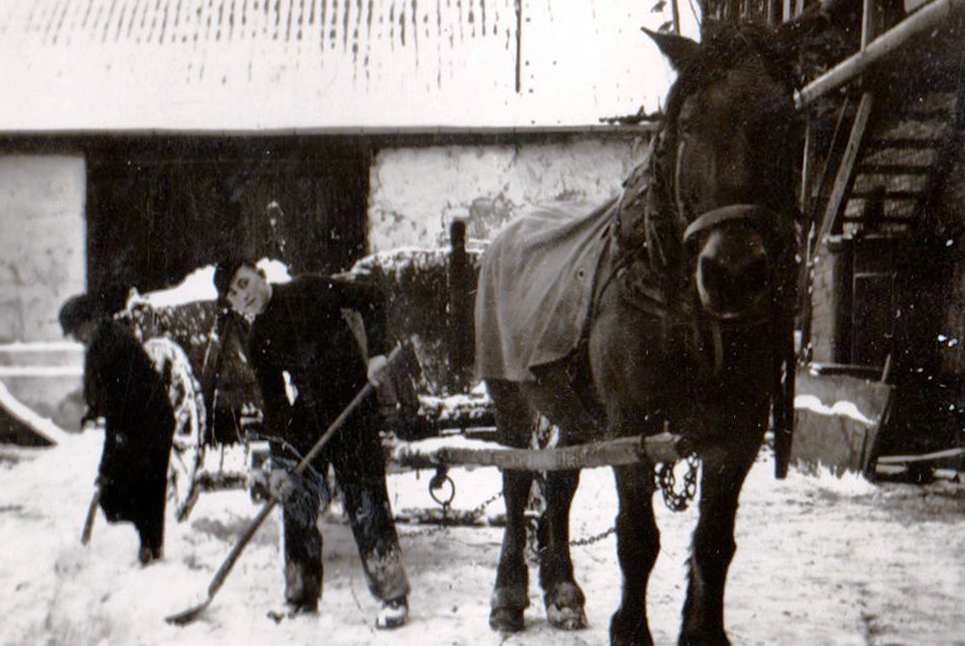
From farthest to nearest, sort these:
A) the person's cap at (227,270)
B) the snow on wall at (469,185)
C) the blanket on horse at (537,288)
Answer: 1. the snow on wall at (469,185)
2. the person's cap at (227,270)
3. the blanket on horse at (537,288)

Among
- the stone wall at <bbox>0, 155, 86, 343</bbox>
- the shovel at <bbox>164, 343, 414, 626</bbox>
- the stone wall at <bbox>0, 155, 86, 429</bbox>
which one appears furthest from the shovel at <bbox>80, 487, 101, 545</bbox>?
the stone wall at <bbox>0, 155, 86, 343</bbox>

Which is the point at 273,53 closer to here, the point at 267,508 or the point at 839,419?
the point at 267,508

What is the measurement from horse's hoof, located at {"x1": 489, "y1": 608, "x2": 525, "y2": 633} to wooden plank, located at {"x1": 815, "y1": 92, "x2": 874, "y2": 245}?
12.6 ft

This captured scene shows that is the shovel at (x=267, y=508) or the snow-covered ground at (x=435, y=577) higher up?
the shovel at (x=267, y=508)

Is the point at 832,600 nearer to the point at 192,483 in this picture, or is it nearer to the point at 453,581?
the point at 453,581

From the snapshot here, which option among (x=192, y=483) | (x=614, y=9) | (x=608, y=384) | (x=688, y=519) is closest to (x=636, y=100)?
(x=614, y=9)

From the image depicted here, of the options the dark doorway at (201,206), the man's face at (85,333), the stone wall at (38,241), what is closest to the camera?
the man's face at (85,333)

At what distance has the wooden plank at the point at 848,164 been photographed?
5.55 meters

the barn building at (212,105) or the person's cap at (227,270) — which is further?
the barn building at (212,105)

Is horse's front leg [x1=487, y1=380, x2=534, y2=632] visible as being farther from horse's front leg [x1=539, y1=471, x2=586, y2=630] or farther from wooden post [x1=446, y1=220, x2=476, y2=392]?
wooden post [x1=446, y1=220, x2=476, y2=392]

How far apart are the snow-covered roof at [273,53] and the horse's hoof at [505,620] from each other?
Result: 2.52 m

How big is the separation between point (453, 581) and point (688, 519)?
4.77 feet

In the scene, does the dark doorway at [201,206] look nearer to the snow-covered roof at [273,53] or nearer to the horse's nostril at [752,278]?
the snow-covered roof at [273,53]

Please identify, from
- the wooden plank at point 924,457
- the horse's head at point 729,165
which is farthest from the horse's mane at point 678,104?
the wooden plank at point 924,457
